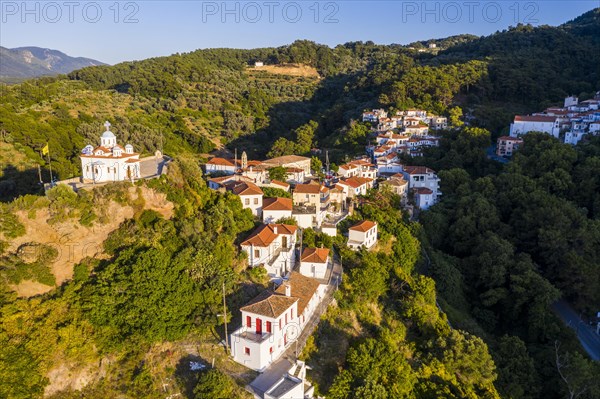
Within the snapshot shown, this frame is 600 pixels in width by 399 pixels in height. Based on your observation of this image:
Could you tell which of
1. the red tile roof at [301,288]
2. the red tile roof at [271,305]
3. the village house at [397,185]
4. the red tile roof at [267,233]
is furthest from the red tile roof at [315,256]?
the village house at [397,185]

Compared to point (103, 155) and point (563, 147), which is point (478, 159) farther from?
point (103, 155)

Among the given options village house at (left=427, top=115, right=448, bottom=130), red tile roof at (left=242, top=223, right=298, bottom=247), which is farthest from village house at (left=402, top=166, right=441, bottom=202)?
red tile roof at (left=242, top=223, right=298, bottom=247)

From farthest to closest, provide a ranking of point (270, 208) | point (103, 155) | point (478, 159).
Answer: point (478, 159), point (270, 208), point (103, 155)

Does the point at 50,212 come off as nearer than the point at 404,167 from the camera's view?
Yes

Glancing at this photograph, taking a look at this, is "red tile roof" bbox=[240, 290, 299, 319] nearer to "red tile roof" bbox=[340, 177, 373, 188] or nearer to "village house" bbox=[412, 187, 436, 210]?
"red tile roof" bbox=[340, 177, 373, 188]

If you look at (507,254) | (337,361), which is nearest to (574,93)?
(507,254)

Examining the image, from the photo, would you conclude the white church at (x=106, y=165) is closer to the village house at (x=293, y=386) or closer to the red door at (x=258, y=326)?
the red door at (x=258, y=326)
